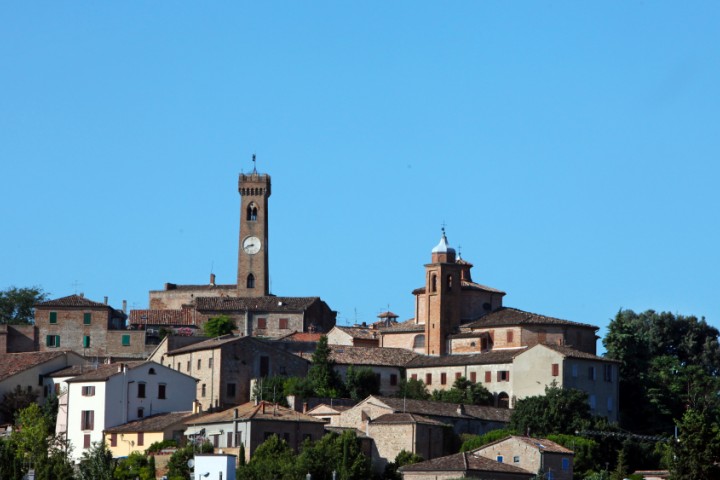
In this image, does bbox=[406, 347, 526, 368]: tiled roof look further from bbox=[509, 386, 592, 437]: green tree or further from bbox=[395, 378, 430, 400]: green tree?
bbox=[509, 386, 592, 437]: green tree

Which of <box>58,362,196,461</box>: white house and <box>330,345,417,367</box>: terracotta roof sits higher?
<box>330,345,417,367</box>: terracotta roof

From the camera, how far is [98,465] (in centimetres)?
6850

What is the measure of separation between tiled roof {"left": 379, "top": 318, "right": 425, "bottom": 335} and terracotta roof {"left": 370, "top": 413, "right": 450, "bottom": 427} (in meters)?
18.4

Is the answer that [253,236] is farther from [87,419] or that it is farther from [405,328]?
[87,419]

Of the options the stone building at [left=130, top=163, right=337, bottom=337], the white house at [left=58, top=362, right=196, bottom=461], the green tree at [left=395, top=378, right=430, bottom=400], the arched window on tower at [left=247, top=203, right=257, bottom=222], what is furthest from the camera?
the arched window on tower at [left=247, top=203, right=257, bottom=222]

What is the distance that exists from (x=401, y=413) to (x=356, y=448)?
224 inches

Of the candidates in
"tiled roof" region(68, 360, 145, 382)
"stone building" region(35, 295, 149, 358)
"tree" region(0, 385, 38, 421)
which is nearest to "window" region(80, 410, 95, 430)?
"tiled roof" region(68, 360, 145, 382)

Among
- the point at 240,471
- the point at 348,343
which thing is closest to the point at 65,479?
the point at 240,471

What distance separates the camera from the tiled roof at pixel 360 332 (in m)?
93.1

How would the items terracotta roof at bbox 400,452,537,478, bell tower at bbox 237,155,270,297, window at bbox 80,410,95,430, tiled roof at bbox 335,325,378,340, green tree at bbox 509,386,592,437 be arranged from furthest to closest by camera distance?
1. bell tower at bbox 237,155,270,297
2. tiled roof at bbox 335,325,378,340
3. window at bbox 80,410,95,430
4. green tree at bbox 509,386,592,437
5. terracotta roof at bbox 400,452,537,478

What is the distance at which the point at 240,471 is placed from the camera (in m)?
65.6

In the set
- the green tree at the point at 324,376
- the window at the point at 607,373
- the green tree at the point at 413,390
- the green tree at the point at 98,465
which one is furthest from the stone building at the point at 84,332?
the window at the point at 607,373

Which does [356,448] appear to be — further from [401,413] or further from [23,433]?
[23,433]

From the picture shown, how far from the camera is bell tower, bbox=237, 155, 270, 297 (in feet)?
356
